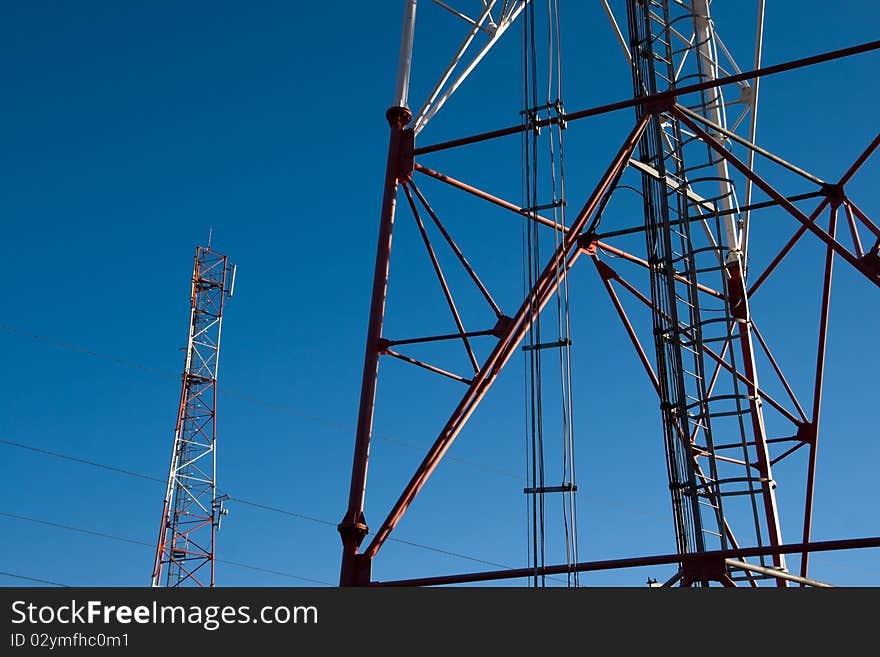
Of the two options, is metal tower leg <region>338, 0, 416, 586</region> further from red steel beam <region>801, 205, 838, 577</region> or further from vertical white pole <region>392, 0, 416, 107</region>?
red steel beam <region>801, 205, 838, 577</region>

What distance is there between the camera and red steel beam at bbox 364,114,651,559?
47.1ft

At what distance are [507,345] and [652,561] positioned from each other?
4052 millimetres

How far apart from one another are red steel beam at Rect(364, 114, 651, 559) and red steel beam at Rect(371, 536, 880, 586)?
1.25 m

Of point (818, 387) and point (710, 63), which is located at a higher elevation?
point (710, 63)

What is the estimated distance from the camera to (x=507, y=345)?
15.1 meters

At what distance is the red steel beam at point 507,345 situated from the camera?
47.1 feet

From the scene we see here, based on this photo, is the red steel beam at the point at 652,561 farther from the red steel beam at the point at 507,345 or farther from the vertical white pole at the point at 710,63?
the vertical white pole at the point at 710,63

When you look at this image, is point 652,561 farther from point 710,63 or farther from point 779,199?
point 710,63

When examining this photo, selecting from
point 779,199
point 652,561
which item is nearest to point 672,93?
point 779,199

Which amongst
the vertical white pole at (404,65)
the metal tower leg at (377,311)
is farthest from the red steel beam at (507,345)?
the vertical white pole at (404,65)
